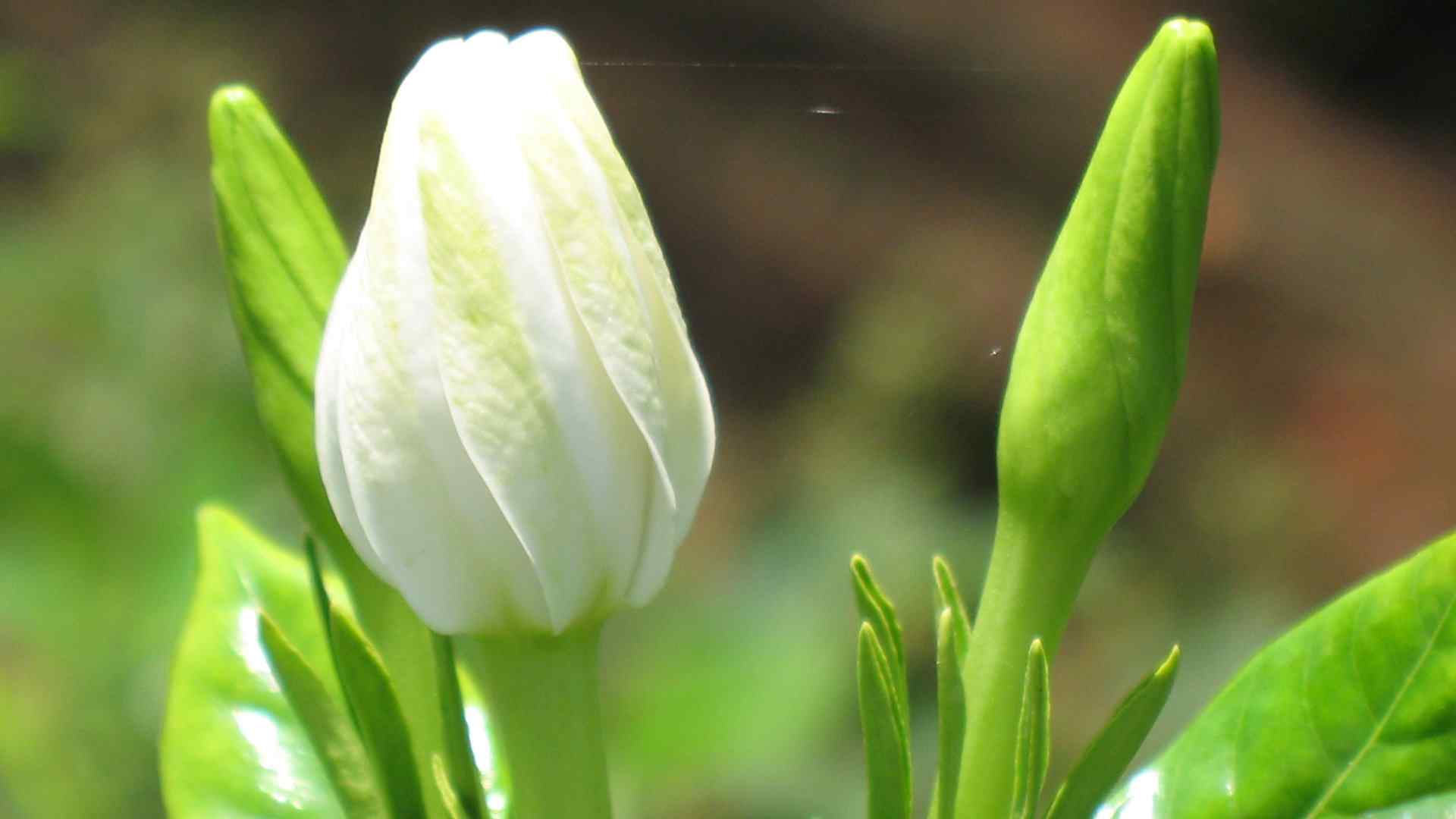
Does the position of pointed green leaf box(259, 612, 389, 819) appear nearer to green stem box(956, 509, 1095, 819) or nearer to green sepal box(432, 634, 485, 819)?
green sepal box(432, 634, 485, 819)

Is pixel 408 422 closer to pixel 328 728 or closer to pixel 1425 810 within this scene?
pixel 328 728

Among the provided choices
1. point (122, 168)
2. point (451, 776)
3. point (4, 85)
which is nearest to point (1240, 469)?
point (122, 168)

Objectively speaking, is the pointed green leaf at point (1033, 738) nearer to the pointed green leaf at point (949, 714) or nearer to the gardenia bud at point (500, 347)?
the pointed green leaf at point (949, 714)

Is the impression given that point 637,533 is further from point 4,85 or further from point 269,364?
point 4,85

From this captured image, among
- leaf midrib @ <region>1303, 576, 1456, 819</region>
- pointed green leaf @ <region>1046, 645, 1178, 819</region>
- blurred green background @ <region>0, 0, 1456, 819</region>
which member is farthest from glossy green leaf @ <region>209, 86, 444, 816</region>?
blurred green background @ <region>0, 0, 1456, 819</region>

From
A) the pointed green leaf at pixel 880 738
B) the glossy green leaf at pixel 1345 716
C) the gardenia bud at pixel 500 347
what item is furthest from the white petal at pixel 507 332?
the glossy green leaf at pixel 1345 716
